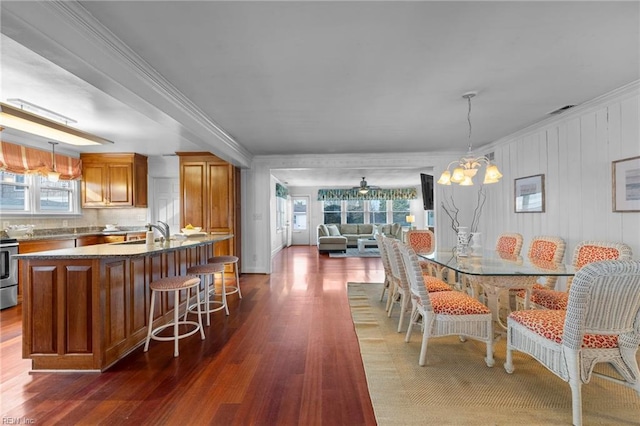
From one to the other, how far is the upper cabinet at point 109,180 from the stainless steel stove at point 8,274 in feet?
5.99

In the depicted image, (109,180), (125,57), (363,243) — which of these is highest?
(125,57)

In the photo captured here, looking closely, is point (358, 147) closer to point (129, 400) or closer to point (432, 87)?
point (432, 87)

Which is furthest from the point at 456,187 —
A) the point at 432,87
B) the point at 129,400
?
the point at 129,400

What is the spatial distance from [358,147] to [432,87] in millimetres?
2330

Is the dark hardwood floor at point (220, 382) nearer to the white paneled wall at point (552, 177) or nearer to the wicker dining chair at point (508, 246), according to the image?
the wicker dining chair at point (508, 246)

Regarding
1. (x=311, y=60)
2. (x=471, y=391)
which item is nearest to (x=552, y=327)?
(x=471, y=391)

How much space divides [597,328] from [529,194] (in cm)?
297

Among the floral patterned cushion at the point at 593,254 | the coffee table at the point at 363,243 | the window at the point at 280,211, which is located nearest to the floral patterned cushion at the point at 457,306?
the floral patterned cushion at the point at 593,254

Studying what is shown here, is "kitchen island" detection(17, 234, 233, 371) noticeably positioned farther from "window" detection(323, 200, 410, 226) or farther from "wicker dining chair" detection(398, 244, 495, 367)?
"window" detection(323, 200, 410, 226)

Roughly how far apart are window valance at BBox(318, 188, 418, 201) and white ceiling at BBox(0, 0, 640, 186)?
6.82 metres

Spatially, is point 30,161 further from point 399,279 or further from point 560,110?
point 560,110

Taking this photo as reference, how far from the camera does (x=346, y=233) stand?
1002 centimetres

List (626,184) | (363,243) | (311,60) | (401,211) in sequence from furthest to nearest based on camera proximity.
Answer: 1. (401,211)
2. (363,243)
3. (626,184)
4. (311,60)

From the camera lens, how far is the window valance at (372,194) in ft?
34.5
